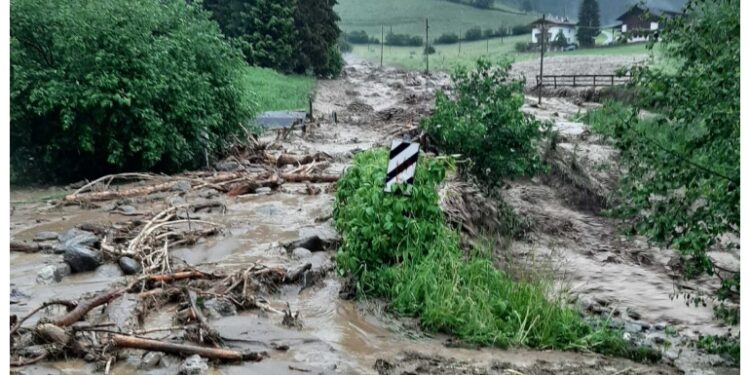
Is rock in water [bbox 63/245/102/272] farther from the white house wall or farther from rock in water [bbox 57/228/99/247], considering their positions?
the white house wall

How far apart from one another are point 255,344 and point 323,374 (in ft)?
2.77

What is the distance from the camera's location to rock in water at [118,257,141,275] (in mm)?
8422

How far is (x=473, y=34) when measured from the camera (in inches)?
2566

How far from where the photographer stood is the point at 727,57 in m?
5.70

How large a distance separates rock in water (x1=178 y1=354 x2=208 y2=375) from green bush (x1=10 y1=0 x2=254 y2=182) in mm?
9245

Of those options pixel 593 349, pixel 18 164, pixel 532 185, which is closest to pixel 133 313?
pixel 593 349

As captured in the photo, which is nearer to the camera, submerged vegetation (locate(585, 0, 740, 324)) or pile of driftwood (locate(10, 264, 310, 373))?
submerged vegetation (locate(585, 0, 740, 324))

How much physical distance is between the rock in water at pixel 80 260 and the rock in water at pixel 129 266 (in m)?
0.31

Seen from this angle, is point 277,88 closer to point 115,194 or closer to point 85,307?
point 115,194

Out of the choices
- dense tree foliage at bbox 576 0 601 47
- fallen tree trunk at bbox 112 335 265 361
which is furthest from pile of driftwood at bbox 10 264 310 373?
dense tree foliage at bbox 576 0 601 47

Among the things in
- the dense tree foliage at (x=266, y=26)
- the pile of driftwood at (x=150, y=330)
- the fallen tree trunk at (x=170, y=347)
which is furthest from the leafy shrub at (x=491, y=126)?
the dense tree foliage at (x=266, y=26)

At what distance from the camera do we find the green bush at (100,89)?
46.0 feet

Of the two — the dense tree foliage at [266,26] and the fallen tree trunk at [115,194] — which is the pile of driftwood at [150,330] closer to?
the fallen tree trunk at [115,194]

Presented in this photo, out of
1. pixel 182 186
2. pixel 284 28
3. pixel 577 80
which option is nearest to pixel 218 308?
pixel 182 186
